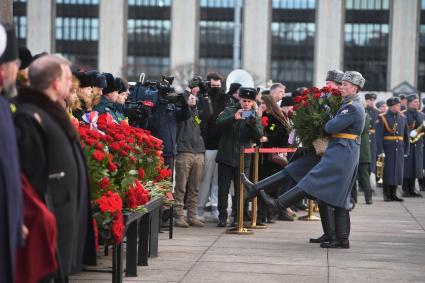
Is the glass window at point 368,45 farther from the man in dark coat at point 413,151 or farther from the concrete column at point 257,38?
the man in dark coat at point 413,151

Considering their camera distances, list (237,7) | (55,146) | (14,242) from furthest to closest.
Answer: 1. (237,7)
2. (55,146)
3. (14,242)

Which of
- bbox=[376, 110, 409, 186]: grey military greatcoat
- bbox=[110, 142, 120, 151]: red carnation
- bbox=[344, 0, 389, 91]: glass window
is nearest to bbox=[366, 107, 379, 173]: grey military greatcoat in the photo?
bbox=[376, 110, 409, 186]: grey military greatcoat

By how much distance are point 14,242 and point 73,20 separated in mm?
86760

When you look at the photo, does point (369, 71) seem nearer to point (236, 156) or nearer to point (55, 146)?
point (236, 156)

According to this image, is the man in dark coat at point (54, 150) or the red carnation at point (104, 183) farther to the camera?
the red carnation at point (104, 183)

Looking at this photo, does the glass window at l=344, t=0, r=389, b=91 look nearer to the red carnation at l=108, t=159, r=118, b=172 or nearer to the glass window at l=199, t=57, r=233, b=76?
the glass window at l=199, t=57, r=233, b=76

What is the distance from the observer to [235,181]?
13.7 m

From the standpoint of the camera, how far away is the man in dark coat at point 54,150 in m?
5.68

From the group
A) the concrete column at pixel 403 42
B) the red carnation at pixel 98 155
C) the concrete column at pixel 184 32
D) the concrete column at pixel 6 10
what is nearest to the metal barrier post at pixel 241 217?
the concrete column at pixel 6 10

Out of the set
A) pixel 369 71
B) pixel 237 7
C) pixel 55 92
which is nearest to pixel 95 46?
pixel 369 71

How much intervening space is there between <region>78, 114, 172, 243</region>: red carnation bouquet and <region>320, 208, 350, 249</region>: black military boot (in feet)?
8.59

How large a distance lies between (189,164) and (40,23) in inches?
3047

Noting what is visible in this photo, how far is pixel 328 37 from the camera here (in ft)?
289

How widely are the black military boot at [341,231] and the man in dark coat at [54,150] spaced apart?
5881 mm
